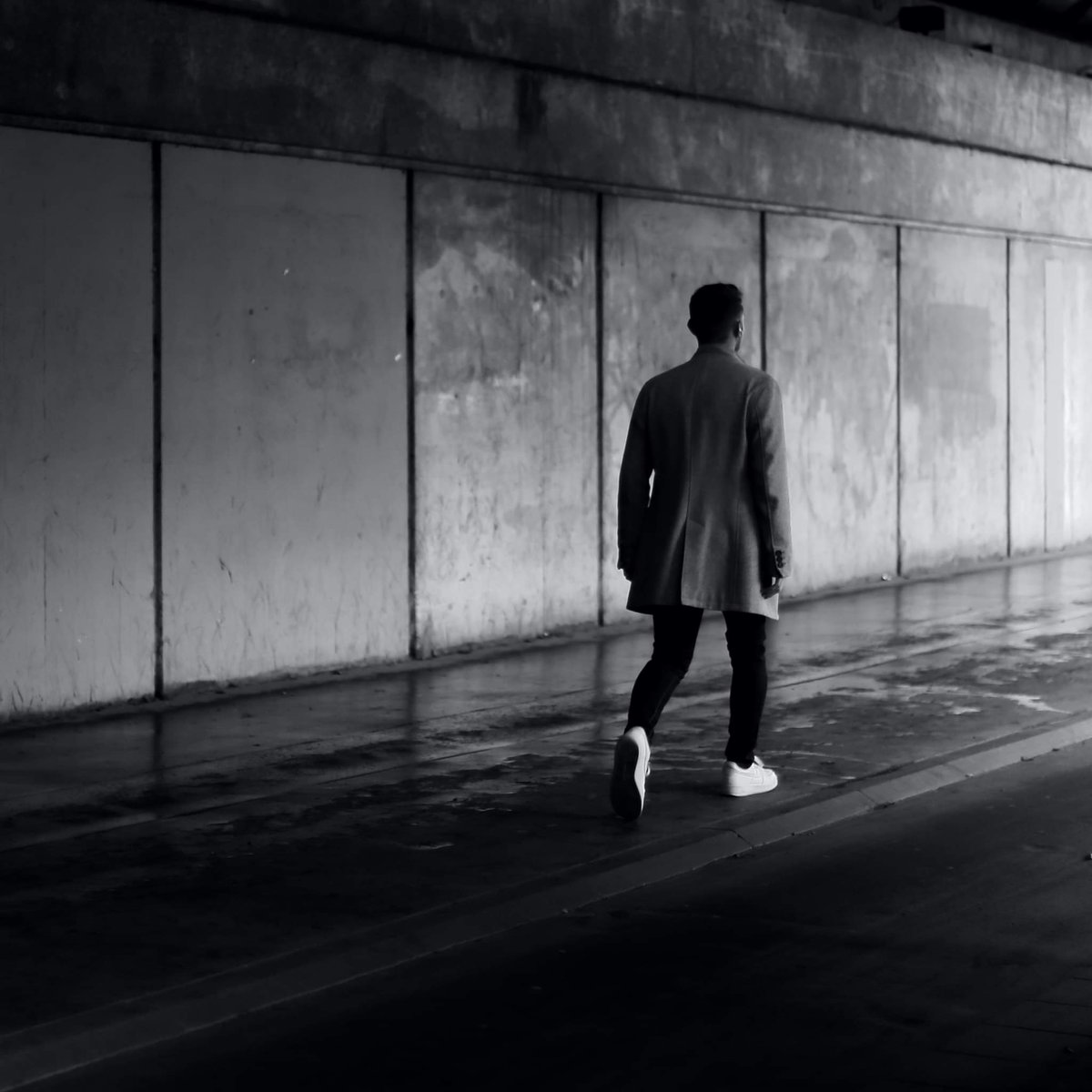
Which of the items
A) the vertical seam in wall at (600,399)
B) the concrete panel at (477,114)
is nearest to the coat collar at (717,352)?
the concrete panel at (477,114)

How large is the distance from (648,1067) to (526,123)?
29.4 ft

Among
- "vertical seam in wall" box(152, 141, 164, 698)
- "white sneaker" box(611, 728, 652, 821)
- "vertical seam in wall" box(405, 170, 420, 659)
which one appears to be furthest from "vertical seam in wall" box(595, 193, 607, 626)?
"white sneaker" box(611, 728, 652, 821)

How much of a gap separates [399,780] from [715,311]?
225 centimetres

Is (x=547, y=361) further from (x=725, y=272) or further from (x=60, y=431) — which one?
(x=60, y=431)

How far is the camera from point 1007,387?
18609mm

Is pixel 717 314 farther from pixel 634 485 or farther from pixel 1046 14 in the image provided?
pixel 1046 14

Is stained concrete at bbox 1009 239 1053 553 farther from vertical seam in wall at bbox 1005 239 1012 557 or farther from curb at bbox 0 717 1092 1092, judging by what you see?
curb at bbox 0 717 1092 1092

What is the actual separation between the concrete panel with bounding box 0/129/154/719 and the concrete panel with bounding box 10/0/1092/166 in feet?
1.88

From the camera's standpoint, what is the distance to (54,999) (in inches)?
217

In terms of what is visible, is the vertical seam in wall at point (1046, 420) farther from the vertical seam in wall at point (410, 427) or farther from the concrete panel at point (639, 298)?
the vertical seam in wall at point (410, 427)

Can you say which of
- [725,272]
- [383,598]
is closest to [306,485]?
[383,598]

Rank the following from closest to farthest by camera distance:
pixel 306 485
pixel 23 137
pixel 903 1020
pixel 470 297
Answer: pixel 903 1020 < pixel 23 137 < pixel 306 485 < pixel 470 297

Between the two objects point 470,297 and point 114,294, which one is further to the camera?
point 470,297

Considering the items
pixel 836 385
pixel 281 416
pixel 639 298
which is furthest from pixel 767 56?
pixel 281 416
